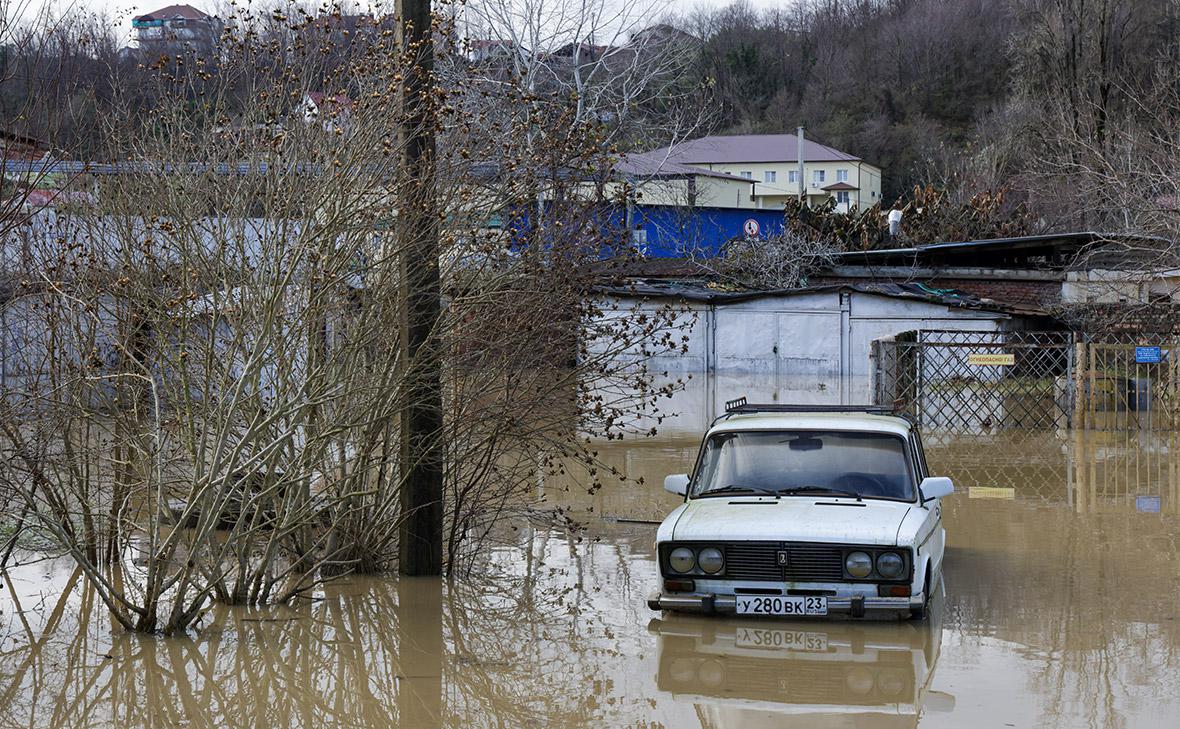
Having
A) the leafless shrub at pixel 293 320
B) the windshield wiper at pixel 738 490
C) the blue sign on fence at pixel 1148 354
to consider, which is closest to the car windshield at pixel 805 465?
the windshield wiper at pixel 738 490

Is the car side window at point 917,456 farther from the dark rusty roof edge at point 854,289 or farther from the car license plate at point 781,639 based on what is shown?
the dark rusty roof edge at point 854,289

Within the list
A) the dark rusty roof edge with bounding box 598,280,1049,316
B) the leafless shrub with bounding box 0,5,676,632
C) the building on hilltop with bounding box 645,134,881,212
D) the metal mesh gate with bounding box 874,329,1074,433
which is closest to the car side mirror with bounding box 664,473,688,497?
the leafless shrub with bounding box 0,5,676,632

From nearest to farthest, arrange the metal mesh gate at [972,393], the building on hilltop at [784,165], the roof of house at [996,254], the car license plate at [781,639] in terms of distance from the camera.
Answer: the car license plate at [781,639]
the metal mesh gate at [972,393]
the roof of house at [996,254]
the building on hilltop at [784,165]

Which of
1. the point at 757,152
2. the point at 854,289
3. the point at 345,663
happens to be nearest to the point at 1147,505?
the point at 345,663

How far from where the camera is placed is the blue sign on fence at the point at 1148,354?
24058mm

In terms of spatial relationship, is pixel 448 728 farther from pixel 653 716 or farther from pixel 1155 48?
pixel 1155 48

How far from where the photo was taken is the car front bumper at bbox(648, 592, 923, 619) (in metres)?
8.10

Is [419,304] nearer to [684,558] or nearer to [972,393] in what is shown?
[684,558]

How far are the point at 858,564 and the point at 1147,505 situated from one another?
26.3ft

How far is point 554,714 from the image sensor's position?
22.2ft

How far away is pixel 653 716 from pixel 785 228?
39674mm

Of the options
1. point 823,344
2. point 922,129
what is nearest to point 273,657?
point 823,344

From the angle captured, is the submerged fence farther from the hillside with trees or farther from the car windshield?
the hillside with trees

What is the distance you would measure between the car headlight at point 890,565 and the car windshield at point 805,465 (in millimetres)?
945
